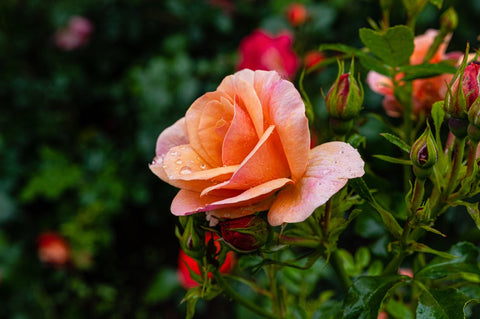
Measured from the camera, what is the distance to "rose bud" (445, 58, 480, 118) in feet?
1.52

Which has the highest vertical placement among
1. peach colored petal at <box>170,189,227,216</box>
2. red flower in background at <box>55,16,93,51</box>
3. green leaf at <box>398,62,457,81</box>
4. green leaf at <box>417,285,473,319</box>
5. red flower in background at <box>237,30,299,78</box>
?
peach colored petal at <box>170,189,227,216</box>

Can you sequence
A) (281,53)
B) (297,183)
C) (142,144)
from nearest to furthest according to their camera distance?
(297,183) → (281,53) → (142,144)

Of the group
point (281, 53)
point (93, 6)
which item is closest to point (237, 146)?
point (281, 53)

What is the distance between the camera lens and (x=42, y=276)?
82.2 inches

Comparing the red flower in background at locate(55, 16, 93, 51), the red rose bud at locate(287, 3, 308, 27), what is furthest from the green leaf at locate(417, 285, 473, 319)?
the red flower in background at locate(55, 16, 93, 51)

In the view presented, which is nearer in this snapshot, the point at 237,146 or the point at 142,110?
the point at 237,146

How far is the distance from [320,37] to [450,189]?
4.27 feet

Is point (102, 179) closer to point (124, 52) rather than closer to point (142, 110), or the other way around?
point (142, 110)

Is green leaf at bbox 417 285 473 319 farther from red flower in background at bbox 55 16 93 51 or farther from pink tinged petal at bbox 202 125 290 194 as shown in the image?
red flower in background at bbox 55 16 93 51

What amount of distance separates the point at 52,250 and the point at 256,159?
5.32ft

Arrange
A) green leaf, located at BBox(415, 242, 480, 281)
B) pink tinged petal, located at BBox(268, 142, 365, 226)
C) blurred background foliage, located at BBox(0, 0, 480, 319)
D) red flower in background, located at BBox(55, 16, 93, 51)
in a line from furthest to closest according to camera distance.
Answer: red flower in background, located at BBox(55, 16, 93, 51)
blurred background foliage, located at BBox(0, 0, 480, 319)
green leaf, located at BBox(415, 242, 480, 281)
pink tinged petal, located at BBox(268, 142, 365, 226)

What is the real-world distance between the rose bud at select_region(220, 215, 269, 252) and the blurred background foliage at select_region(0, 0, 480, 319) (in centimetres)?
112

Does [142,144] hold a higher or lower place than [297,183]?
lower

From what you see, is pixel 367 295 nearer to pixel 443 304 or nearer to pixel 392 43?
pixel 443 304
